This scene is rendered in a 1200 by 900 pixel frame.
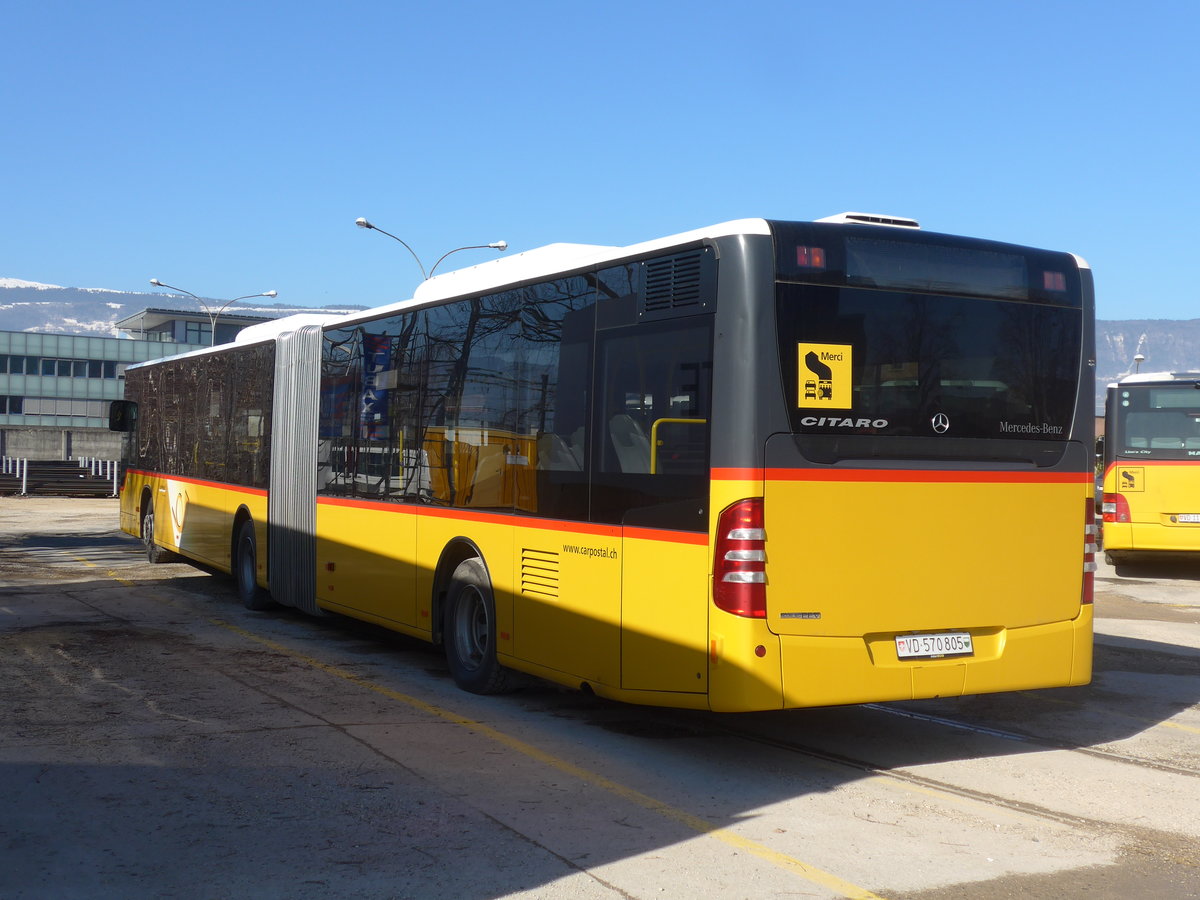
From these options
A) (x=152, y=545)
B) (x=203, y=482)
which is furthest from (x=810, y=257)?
(x=152, y=545)

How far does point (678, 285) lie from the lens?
24.2 feet

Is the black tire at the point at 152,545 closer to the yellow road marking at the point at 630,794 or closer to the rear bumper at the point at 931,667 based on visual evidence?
the yellow road marking at the point at 630,794

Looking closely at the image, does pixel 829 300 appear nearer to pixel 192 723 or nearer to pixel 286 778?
pixel 286 778

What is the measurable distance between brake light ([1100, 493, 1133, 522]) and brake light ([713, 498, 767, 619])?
15079mm

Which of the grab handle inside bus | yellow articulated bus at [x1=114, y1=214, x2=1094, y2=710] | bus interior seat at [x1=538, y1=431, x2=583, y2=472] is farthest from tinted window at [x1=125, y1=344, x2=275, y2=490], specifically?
the grab handle inside bus

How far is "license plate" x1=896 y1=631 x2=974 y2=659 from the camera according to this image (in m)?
7.31

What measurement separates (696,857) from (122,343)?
112 m

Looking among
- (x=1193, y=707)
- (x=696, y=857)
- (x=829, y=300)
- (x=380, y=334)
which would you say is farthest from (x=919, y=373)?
(x=380, y=334)

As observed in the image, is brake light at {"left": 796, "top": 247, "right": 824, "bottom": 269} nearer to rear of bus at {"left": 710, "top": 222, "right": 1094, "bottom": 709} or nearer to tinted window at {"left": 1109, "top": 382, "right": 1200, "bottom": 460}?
rear of bus at {"left": 710, "top": 222, "right": 1094, "bottom": 709}

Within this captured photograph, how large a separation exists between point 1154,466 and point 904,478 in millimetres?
14594

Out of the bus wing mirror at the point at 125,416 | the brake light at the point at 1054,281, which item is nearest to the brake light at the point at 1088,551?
the brake light at the point at 1054,281

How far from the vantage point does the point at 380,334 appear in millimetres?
11562

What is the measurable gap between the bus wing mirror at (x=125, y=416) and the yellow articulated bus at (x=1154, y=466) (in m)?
14.9

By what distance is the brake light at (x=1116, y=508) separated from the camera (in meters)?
20.3
